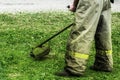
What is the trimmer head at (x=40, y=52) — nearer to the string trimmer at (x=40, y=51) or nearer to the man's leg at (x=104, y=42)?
the string trimmer at (x=40, y=51)

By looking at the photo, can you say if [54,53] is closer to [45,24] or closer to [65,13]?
[45,24]

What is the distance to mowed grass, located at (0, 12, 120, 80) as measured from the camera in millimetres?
6266

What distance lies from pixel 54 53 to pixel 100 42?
1.22 metres

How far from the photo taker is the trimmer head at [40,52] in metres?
6.85

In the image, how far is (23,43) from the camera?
802 centimetres

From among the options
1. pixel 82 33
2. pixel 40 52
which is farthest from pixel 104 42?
pixel 40 52

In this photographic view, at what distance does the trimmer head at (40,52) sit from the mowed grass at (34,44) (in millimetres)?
81

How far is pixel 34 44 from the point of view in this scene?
7.96 meters

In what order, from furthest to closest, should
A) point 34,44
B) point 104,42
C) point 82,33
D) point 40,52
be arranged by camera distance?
point 34,44, point 40,52, point 104,42, point 82,33

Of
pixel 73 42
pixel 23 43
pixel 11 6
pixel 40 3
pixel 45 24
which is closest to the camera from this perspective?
pixel 73 42

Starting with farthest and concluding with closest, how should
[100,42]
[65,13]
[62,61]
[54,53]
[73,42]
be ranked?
[65,13] < [54,53] < [62,61] < [100,42] < [73,42]

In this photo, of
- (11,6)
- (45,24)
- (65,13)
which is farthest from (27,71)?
(11,6)

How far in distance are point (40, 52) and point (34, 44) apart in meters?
1.15

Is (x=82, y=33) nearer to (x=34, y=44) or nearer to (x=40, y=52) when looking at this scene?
(x=40, y=52)
